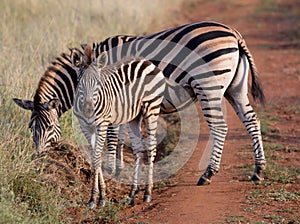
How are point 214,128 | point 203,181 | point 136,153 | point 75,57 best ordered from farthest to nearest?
point 214,128, point 203,181, point 136,153, point 75,57

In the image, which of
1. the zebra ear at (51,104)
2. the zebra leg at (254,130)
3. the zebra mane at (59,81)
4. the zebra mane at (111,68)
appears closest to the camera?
the zebra mane at (111,68)

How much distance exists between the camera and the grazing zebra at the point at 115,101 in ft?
20.8

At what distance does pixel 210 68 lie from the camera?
24.7 feet

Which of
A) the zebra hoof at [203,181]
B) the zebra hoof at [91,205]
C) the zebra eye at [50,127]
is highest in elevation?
the zebra eye at [50,127]

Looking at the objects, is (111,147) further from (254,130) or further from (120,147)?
(254,130)

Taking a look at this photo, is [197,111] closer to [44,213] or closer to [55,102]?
[55,102]

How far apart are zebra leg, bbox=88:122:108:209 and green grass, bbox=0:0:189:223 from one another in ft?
0.61

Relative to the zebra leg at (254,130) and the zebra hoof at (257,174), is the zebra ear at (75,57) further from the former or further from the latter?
the zebra hoof at (257,174)

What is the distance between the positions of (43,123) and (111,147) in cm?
149

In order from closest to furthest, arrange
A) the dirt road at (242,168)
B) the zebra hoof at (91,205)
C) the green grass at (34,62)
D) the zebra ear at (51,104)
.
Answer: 1. the green grass at (34,62)
2. the dirt road at (242,168)
3. the zebra hoof at (91,205)
4. the zebra ear at (51,104)

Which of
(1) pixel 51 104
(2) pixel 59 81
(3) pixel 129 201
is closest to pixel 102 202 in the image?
(3) pixel 129 201

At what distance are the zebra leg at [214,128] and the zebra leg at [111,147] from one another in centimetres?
116

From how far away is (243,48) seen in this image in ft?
25.7

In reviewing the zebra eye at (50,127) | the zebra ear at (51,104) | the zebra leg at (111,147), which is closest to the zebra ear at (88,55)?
the zebra ear at (51,104)
